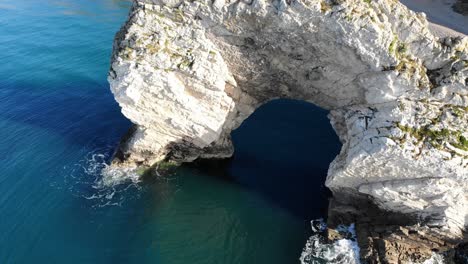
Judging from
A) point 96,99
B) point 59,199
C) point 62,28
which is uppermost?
point 62,28

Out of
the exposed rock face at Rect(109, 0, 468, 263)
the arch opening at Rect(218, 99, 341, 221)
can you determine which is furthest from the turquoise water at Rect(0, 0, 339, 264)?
the exposed rock face at Rect(109, 0, 468, 263)

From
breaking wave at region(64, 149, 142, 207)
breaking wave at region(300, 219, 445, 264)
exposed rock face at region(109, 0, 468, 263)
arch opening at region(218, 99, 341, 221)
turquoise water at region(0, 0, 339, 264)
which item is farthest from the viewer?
arch opening at region(218, 99, 341, 221)

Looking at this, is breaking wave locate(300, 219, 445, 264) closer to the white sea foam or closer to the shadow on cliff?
the white sea foam

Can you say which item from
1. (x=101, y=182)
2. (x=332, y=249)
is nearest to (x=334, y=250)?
(x=332, y=249)

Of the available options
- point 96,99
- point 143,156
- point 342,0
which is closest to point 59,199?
point 143,156

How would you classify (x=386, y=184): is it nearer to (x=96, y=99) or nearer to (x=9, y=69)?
(x=96, y=99)

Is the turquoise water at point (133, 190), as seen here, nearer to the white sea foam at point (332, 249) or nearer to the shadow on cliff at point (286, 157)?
the shadow on cliff at point (286, 157)

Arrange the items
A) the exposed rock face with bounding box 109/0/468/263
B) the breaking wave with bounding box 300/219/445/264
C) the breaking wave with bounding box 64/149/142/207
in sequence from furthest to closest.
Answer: the breaking wave with bounding box 64/149/142/207 → the breaking wave with bounding box 300/219/445/264 → the exposed rock face with bounding box 109/0/468/263
